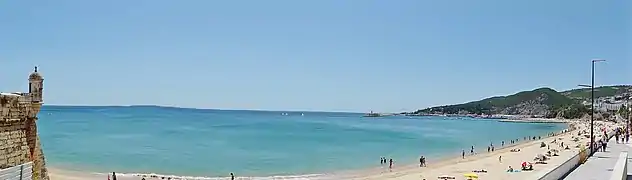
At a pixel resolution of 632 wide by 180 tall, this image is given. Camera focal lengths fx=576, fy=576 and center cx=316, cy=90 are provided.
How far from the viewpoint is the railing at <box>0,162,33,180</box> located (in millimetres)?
9338

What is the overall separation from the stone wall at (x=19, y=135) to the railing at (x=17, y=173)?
42 centimetres

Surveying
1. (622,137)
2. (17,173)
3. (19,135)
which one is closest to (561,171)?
(17,173)

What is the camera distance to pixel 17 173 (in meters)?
10.0

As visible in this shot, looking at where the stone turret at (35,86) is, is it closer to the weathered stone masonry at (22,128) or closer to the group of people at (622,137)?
the weathered stone masonry at (22,128)

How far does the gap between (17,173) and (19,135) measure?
1.73 m

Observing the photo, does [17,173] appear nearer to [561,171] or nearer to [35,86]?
[35,86]

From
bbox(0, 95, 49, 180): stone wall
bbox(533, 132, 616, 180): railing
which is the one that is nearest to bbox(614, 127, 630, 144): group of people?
bbox(533, 132, 616, 180): railing

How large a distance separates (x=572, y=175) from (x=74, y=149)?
44309 mm

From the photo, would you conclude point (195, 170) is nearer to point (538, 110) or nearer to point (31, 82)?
point (31, 82)

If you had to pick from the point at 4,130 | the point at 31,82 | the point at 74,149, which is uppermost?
the point at 31,82

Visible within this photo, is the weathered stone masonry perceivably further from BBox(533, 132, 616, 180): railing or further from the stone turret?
BBox(533, 132, 616, 180): railing

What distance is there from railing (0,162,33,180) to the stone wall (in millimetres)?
418

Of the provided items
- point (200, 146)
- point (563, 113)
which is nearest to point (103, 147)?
point (200, 146)

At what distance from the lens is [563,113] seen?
150750 millimetres
